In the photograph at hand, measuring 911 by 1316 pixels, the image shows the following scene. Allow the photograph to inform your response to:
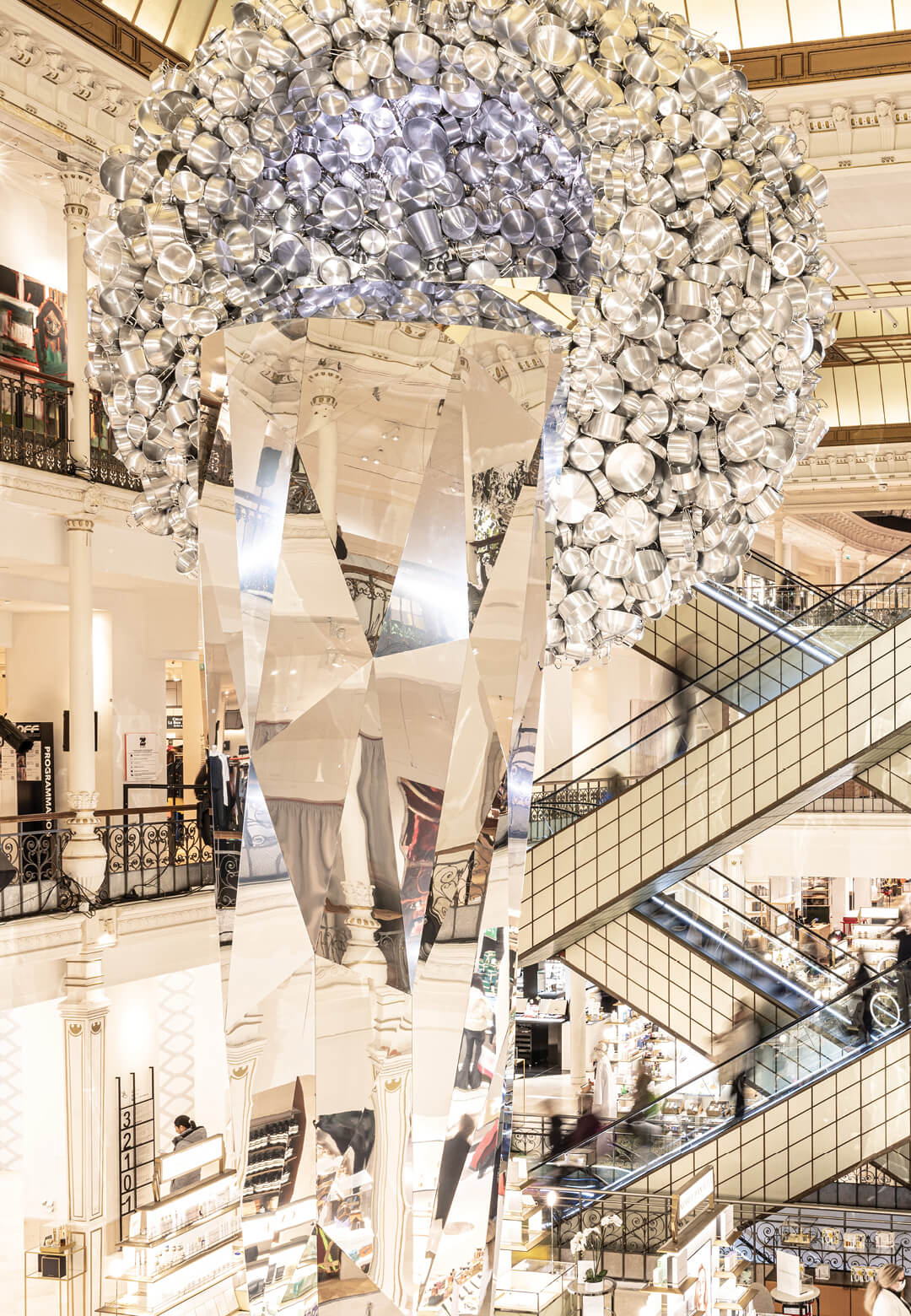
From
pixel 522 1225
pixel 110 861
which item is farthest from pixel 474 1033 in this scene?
pixel 110 861

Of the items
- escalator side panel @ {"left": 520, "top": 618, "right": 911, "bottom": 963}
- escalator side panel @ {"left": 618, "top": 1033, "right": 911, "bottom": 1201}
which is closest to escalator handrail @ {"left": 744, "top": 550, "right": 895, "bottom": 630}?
→ escalator side panel @ {"left": 520, "top": 618, "right": 911, "bottom": 963}

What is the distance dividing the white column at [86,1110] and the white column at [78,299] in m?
3.30

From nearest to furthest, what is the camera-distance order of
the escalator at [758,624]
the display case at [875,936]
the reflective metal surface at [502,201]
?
the reflective metal surface at [502,201]
the escalator at [758,624]
the display case at [875,936]

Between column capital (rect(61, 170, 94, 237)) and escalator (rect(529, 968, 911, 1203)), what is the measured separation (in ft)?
23.7

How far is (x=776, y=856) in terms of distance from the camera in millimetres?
15719

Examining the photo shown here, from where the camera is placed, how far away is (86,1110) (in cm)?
827

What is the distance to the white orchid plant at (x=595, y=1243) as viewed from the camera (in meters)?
7.44

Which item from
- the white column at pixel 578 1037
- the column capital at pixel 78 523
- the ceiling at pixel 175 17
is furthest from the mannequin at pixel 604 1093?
the ceiling at pixel 175 17

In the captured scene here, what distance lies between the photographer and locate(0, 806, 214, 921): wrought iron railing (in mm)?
8359

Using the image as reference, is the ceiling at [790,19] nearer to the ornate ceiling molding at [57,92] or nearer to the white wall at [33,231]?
the ornate ceiling molding at [57,92]

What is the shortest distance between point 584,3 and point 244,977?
631 mm

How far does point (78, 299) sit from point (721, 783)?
17.7 feet

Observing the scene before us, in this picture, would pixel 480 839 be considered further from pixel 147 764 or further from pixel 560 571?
pixel 147 764

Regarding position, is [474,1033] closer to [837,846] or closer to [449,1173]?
[449,1173]
